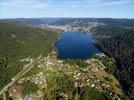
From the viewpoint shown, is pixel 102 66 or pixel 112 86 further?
pixel 102 66

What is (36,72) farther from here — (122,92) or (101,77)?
(122,92)

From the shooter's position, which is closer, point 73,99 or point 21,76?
point 73,99

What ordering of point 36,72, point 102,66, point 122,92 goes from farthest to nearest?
point 102,66
point 36,72
point 122,92

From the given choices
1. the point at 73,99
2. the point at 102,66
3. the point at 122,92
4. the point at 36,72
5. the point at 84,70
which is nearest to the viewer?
the point at 73,99

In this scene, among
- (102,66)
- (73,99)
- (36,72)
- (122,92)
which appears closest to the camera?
(73,99)

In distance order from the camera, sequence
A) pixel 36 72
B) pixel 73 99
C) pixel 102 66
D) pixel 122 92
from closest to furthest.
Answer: pixel 73 99
pixel 122 92
pixel 36 72
pixel 102 66

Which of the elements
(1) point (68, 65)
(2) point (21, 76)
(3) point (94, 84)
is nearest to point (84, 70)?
(1) point (68, 65)

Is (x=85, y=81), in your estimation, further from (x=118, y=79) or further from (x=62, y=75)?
Answer: (x=118, y=79)

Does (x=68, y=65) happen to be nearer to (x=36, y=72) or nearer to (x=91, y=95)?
(x=36, y=72)
